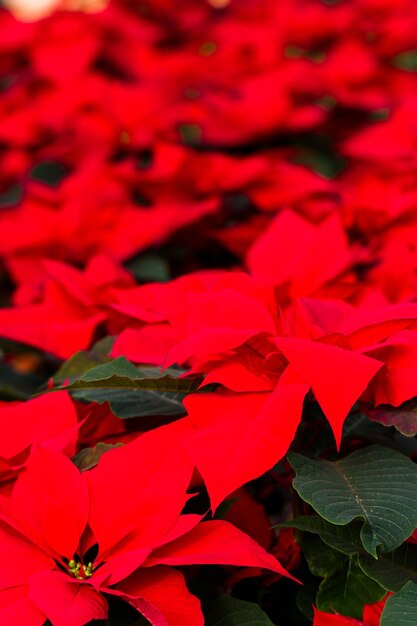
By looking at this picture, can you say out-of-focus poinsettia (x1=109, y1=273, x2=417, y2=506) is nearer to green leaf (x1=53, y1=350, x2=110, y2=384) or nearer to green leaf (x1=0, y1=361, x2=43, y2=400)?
green leaf (x1=53, y1=350, x2=110, y2=384)

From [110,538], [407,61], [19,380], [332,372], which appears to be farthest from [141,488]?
[407,61]

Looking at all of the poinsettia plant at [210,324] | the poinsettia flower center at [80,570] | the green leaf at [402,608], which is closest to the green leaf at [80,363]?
the poinsettia plant at [210,324]

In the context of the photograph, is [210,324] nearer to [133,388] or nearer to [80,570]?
[133,388]

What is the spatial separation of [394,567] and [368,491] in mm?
60

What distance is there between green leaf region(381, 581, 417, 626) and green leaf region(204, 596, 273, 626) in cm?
8

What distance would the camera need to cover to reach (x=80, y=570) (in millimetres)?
615

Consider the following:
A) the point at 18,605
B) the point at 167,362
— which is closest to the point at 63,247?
the point at 167,362

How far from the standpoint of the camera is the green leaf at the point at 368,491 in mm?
589

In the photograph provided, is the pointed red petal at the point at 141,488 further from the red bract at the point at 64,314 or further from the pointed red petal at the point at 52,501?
the red bract at the point at 64,314

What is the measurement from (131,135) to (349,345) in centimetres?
85

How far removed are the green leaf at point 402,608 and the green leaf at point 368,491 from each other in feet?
0.11

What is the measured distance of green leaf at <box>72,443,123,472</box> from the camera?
2.29 feet

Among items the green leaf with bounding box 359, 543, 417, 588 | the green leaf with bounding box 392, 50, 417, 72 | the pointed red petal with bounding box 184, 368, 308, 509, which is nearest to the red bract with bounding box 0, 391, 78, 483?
the pointed red petal with bounding box 184, 368, 308, 509

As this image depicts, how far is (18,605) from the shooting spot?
1.88 feet
